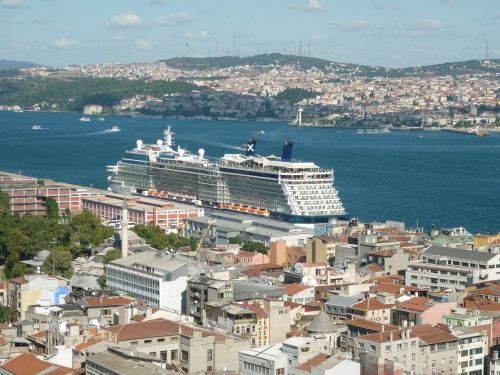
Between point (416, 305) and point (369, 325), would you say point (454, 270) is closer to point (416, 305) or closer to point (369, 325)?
point (416, 305)

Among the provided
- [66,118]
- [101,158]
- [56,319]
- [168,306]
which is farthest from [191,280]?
[66,118]

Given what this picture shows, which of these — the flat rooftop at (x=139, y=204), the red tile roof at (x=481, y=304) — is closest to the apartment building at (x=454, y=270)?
the red tile roof at (x=481, y=304)

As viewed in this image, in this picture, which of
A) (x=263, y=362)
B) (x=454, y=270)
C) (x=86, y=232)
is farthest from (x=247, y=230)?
(x=263, y=362)

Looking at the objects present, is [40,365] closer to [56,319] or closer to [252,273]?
[56,319]

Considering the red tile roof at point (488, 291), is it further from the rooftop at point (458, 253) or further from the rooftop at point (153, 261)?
the rooftop at point (153, 261)

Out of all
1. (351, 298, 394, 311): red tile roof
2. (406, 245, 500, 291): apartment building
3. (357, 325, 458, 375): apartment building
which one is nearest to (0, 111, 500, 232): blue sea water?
(406, 245, 500, 291): apartment building
